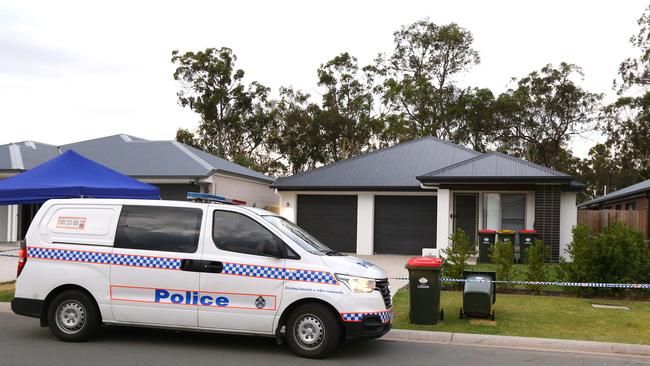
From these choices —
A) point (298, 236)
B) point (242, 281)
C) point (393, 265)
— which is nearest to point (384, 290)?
point (298, 236)

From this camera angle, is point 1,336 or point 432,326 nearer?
point 1,336

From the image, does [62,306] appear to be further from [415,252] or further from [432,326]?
[415,252]

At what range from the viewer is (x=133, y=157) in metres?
25.7

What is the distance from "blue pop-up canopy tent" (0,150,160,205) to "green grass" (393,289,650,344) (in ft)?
19.6

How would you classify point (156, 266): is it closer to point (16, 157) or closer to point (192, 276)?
point (192, 276)

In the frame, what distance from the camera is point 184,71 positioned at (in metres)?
46.2

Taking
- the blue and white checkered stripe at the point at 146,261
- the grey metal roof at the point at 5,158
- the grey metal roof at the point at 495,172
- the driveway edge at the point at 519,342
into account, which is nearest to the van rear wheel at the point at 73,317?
the blue and white checkered stripe at the point at 146,261

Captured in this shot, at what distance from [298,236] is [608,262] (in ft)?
23.5

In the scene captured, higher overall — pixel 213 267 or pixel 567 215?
pixel 567 215

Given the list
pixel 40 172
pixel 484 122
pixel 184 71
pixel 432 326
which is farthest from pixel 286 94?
pixel 432 326

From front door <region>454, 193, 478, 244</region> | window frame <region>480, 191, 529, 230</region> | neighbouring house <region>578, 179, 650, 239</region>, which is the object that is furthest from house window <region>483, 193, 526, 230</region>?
neighbouring house <region>578, 179, 650, 239</region>

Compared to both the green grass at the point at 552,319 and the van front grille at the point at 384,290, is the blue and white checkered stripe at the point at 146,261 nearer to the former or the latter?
the van front grille at the point at 384,290

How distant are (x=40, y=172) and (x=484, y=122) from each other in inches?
1530

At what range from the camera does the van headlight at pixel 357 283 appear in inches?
284
